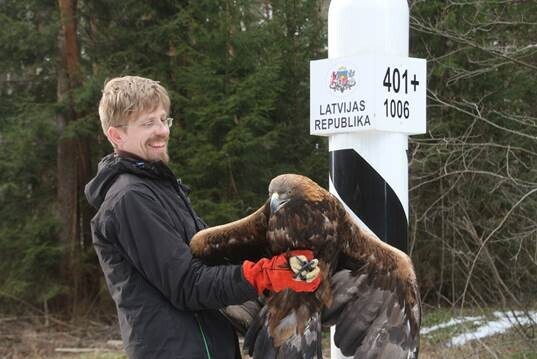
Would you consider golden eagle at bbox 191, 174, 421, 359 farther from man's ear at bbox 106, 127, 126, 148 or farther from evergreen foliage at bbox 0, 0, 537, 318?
evergreen foliage at bbox 0, 0, 537, 318

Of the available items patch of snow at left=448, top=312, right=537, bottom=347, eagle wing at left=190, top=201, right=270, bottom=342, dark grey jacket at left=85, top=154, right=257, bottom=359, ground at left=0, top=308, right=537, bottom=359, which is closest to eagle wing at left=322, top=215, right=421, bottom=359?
eagle wing at left=190, top=201, right=270, bottom=342

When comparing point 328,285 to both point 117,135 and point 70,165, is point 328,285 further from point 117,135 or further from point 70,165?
point 70,165

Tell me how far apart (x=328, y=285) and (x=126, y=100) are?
2.93ft

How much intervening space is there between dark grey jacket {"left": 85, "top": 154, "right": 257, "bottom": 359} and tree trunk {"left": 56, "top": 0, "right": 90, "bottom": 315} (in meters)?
9.38

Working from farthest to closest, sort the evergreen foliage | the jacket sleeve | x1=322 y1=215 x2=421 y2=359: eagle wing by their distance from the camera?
the evergreen foliage → x1=322 y1=215 x2=421 y2=359: eagle wing → the jacket sleeve

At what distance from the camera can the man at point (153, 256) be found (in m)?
2.13

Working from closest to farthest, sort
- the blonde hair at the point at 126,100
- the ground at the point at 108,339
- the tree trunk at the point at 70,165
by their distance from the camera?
the blonde hair at the point at 126,100
the ground at the point at 108,339
the tree trunk at the point at 70,165

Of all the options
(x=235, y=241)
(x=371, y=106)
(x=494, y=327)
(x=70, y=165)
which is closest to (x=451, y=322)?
(x=494, y=327)

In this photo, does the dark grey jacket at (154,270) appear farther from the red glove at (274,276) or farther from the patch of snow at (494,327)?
the patch of snow at (494,327)

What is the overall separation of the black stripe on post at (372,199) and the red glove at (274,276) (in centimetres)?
110

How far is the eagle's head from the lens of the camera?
91.9 inches

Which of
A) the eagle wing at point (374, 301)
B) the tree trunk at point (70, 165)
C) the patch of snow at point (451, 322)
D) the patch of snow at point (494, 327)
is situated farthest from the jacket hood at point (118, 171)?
the tree trunk at point (70, 165)

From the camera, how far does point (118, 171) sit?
7.44ft

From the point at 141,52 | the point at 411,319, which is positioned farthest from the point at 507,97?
the point at 411,319
